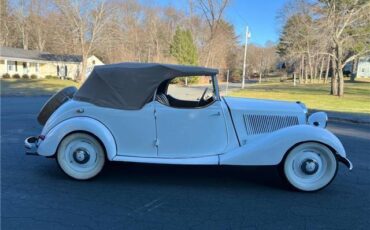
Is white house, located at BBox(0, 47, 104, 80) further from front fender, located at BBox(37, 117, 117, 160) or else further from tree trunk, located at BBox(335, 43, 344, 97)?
front fender, located at BBox(37, 117, 117, 160)

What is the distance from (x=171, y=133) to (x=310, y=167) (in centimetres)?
200

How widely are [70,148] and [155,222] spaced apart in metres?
2.03

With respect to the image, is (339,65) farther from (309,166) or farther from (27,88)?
(309,166)

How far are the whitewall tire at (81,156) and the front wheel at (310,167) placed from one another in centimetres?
265

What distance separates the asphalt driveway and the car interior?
109cm

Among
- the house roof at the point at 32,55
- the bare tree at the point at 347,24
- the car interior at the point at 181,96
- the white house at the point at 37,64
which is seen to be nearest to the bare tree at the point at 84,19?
the white house at the point at 37,64

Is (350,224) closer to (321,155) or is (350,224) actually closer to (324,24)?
(321,155)

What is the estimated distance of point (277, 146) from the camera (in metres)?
4.95

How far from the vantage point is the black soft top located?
525 cm

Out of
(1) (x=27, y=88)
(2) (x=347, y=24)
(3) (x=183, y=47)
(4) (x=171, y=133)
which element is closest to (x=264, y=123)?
(4) (x=171, y=133)

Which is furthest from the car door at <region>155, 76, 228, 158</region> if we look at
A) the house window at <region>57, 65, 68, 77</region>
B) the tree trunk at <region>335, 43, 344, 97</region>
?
the house window at <region>57, 65, 68, 77</region>

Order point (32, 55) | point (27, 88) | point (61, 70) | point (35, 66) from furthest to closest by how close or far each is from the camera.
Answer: point (61, 70) < point (35, 66) < point (32, 55) < point (27, 88)

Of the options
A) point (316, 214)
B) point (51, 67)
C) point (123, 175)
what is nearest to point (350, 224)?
point (316, 214)

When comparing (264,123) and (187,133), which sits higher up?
(264,123)
